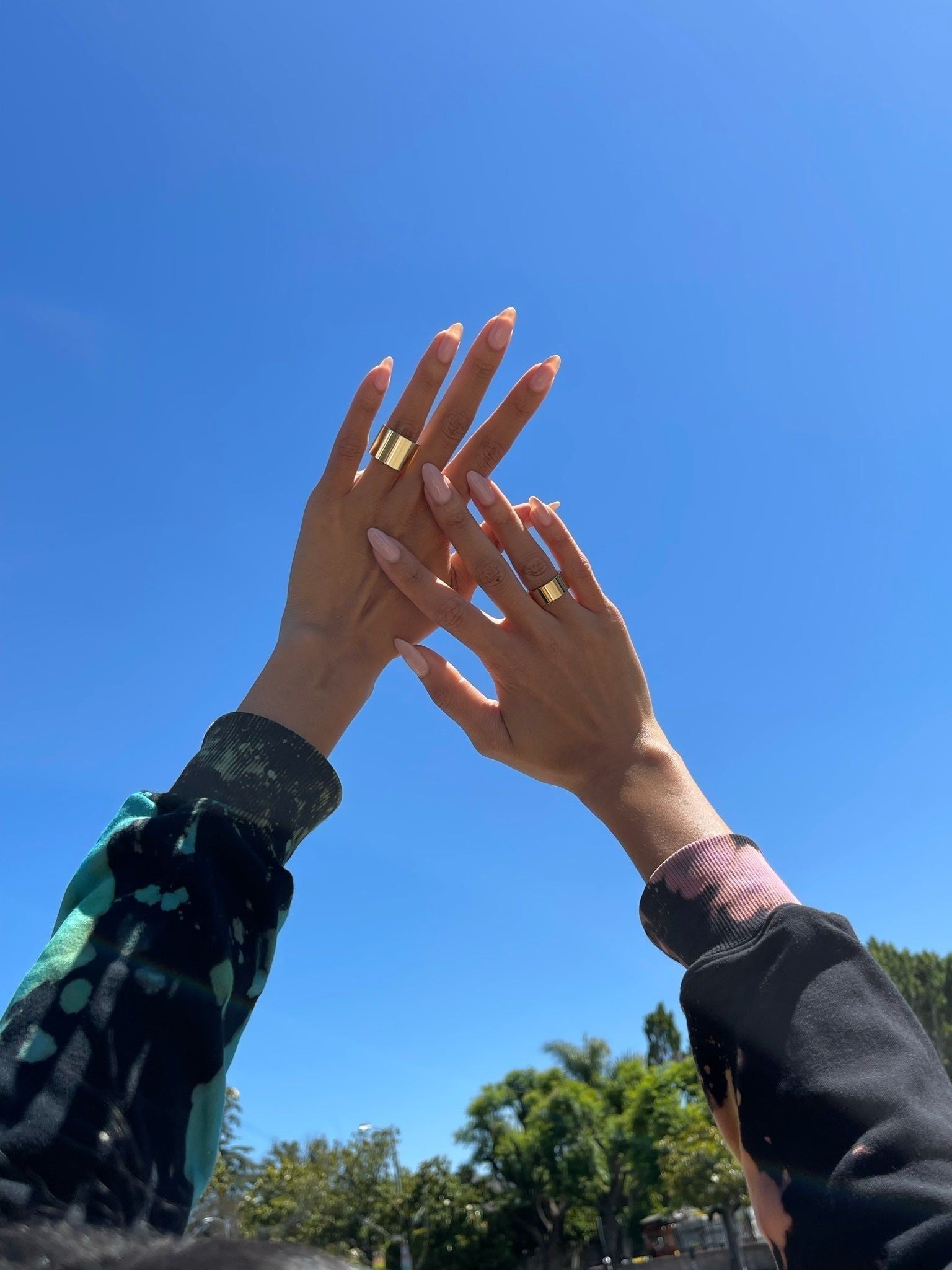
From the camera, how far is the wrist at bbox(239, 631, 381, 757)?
1263mm

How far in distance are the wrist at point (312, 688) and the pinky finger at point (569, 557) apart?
17.4 inches

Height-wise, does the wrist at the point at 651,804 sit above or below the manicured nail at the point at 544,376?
below

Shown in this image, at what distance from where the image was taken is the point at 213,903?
876 mm

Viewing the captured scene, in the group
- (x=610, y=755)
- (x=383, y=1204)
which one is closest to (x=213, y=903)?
(x=610, y=755)

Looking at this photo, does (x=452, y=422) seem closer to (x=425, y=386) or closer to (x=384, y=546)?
(x=425, y=386)

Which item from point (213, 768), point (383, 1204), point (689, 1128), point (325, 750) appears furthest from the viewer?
point (383, 1204)

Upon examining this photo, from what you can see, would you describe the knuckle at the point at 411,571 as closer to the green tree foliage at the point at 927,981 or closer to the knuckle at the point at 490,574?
the knuckle at the point at 490,574

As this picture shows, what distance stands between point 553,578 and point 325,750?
62 cm

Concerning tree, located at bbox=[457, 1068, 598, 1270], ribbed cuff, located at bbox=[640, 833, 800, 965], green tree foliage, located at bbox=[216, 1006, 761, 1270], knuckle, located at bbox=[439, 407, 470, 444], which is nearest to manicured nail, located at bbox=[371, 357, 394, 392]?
knuckle, located at bbox=[439, 407, 470, 444]

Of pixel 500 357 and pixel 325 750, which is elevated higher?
pixel 500 357

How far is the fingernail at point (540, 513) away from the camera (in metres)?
1.72

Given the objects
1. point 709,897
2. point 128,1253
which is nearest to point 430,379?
point 709,897

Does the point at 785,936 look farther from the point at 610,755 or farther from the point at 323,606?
the point at 323,606

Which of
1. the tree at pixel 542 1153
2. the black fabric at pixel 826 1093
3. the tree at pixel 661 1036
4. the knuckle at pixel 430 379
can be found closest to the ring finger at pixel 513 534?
the knuckle at pixel 430 379
